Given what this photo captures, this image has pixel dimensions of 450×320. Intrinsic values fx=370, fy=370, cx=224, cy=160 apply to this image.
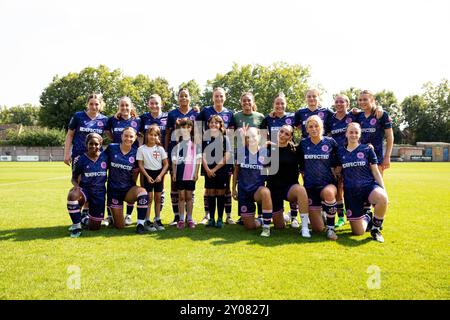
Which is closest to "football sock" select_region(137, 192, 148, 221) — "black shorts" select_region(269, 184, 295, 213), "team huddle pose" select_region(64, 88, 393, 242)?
"team huddle pose" select_region(64, 88, 393, 242)

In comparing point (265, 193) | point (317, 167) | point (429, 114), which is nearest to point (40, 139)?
point (265, 193)

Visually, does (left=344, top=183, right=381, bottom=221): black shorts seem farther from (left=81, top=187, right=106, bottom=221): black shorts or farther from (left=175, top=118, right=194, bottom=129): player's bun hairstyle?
(left=81, top=187, right=106, bottom=221): black shorts

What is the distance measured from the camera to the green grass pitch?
351cm

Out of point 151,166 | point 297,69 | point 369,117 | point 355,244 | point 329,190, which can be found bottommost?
point 355,244

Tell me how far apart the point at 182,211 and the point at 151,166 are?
3.20ft

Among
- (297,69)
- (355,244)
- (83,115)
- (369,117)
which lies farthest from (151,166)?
(297,69)

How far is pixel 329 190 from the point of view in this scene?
5902 mm

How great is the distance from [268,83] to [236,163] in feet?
163

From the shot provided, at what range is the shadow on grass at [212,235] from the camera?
554 centimetres

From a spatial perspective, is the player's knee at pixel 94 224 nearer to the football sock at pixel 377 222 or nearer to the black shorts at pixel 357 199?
the black shorts at pixel 357 199

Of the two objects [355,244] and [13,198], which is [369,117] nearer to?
[355,244]

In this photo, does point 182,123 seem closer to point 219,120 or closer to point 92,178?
point 219,120

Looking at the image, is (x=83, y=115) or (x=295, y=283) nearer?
(x=295, y=283)

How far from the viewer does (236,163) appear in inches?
260
